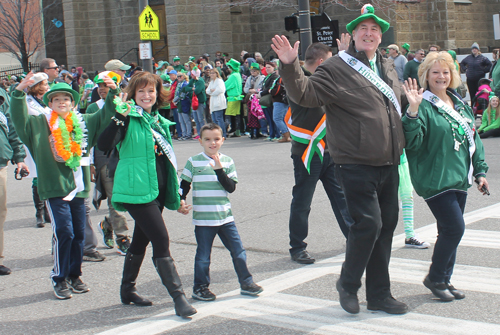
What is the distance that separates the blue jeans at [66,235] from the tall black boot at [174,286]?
3.39 ft

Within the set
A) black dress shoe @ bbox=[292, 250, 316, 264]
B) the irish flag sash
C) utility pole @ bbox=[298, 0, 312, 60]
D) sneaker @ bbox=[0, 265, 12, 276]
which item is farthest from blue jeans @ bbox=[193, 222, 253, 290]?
utility pole @ bbox=[298, 0, 312, 60]

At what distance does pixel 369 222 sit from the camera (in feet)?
14.5

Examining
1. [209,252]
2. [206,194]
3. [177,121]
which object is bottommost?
[209,252]

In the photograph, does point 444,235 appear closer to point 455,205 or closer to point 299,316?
point 455,205

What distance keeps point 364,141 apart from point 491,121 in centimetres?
1086

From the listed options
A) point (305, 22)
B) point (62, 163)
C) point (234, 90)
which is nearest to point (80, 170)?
point (62, 163)

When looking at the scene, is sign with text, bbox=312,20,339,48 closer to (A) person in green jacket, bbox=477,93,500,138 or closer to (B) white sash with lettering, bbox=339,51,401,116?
(A) person in green jacket, bbox=477,93,500,138

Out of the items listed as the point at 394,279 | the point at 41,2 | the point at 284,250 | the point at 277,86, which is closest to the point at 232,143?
the point at 277,86

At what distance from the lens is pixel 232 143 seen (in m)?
17.0

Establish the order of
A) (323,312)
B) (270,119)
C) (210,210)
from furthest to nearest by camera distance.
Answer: (270,119), (210,210), (323,312)

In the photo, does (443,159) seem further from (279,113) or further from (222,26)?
(222,26)

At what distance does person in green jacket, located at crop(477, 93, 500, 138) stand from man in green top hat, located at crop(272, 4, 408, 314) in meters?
10.3

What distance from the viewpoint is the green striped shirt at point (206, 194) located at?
524 centimetres

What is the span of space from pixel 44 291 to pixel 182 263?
1.27 m
